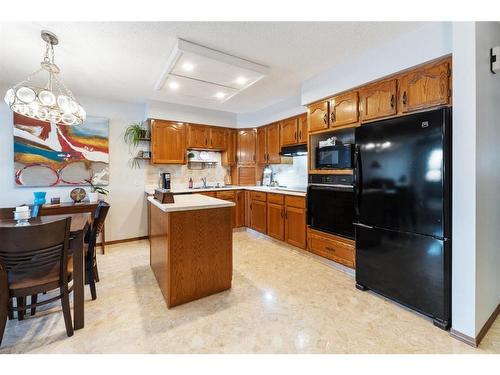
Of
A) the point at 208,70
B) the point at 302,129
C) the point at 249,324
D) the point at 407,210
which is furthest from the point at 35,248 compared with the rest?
the point at 302,129

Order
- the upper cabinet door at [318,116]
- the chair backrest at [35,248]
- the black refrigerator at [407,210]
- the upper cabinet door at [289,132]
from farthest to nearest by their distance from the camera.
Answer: the upper cabinet door at [289,132], the upper cabinet door at [318,116], the black refrigerator at [407,210], the chair backrest at [35,248]

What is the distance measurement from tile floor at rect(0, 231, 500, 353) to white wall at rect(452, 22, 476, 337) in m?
0.30

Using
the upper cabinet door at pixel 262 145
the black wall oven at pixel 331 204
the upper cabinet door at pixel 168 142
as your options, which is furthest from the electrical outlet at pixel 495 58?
the upper cabinet door at pixel 168 142

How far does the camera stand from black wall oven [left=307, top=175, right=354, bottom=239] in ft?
8.95

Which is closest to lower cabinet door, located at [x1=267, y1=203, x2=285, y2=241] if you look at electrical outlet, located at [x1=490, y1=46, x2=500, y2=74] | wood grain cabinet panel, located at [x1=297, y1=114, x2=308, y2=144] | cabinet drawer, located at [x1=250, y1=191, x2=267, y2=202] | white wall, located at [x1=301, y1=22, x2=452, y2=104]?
cabinet drawer, located at [x1=250, y1=191, x2=267, y2=202]

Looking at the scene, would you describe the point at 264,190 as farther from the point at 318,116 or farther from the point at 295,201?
the point at 318,116

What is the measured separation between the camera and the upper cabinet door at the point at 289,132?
3.90m

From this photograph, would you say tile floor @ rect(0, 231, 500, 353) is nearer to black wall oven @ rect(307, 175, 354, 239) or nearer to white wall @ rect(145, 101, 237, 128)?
black wall oven @ rect(307, 175, 354, 239)

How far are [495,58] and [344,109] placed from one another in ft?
4.14

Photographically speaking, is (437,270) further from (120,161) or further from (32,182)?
(32,182)

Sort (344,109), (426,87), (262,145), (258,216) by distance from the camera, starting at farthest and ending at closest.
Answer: (262,145) < (258,216) < (344,109) < (426,87)

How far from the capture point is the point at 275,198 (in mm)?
3949

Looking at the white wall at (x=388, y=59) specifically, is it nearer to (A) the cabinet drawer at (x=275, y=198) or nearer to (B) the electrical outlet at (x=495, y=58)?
(B) the electrical outlet at (x=495, y=58)

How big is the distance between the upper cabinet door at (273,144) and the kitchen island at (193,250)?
2.28 m
